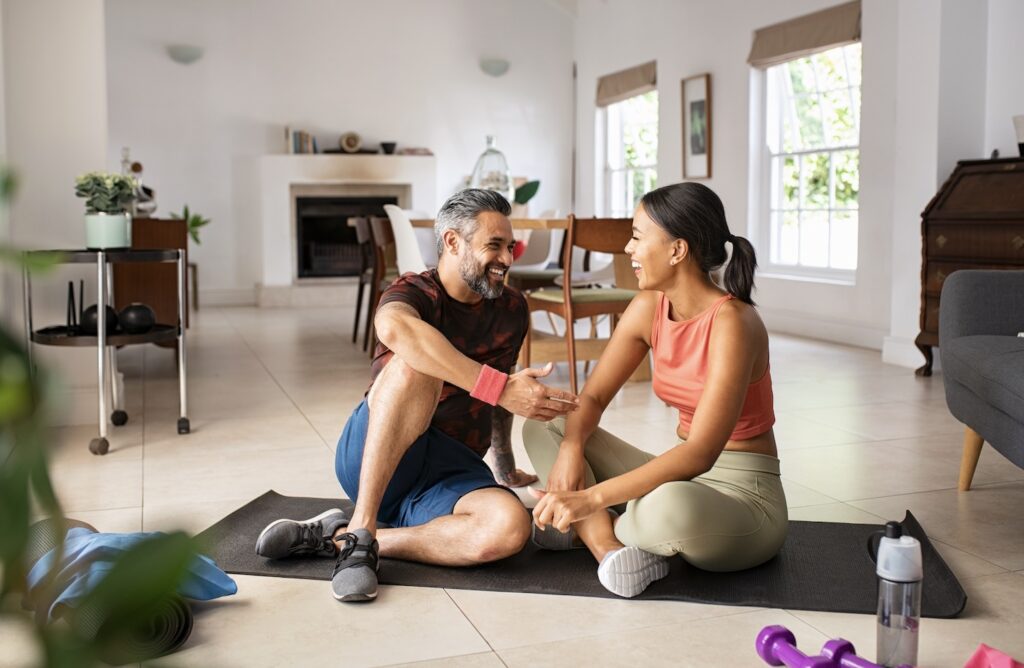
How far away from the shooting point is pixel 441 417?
2.70 m

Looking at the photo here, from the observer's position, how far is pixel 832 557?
2.64 meters

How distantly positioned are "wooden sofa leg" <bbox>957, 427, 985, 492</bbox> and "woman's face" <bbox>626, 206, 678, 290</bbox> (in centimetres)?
143

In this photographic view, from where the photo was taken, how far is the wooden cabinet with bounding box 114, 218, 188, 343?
5.82m

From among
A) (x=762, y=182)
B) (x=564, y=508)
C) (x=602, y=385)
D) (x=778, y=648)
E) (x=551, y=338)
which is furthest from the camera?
(x=762, y=182)

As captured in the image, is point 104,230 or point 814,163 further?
point 814,163

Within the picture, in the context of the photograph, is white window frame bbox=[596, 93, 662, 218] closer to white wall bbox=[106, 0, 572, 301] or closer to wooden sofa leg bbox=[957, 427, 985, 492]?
white wall bbox=[106, 0, 572, 301]

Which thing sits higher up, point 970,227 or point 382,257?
point 970,227

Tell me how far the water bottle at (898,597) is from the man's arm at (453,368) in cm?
84

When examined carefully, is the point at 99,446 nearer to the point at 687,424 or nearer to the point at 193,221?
the point at 687,424

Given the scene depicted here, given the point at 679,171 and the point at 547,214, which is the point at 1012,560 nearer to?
the point at 547,214

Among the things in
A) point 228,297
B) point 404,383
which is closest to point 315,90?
point 228,297

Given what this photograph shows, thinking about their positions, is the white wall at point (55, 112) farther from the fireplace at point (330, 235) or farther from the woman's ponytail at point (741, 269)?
the fireplace at point (330, 235)

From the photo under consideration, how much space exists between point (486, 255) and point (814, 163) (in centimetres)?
563

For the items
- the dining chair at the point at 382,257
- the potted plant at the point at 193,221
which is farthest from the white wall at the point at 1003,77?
the potted plant at the point at 193,221
